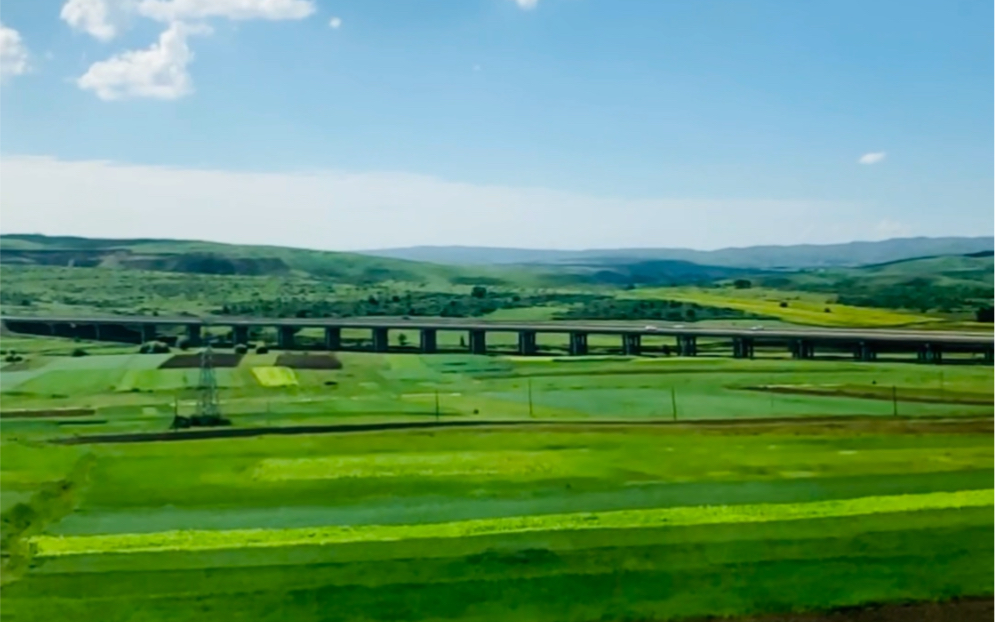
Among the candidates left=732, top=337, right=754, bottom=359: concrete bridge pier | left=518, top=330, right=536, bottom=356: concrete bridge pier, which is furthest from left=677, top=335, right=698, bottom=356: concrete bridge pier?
left=518, top=330, right=536, bottom=356: concrete bridge pier

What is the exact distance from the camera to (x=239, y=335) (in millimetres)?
3406

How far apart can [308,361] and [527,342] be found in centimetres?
70

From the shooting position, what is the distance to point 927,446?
3703 millimetres

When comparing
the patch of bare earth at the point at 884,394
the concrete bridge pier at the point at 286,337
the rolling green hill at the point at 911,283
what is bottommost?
the patch of bare earth at the point at 884,394

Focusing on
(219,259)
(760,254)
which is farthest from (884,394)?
(219,259)

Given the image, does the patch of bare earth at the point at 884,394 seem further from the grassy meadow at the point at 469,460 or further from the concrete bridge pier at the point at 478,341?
the concrete bridge pier at the point at 478,341

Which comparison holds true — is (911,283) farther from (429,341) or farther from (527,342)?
(429,341)

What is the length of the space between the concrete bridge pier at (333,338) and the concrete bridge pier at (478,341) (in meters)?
0.42

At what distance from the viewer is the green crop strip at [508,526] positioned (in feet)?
10.3

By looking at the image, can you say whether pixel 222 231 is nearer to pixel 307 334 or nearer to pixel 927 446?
pixel 307 334

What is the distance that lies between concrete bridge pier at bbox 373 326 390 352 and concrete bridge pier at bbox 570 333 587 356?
609mm

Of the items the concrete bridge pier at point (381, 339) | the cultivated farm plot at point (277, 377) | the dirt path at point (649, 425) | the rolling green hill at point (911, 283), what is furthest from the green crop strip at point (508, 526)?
the rolling green hill at point (911, 283)

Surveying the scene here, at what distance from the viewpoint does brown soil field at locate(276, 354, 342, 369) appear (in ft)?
11.3

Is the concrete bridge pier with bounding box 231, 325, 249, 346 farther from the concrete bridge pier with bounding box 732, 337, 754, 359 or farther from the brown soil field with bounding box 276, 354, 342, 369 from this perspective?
the concrete bridge pier with bounding box 732, 337, 754, 359
